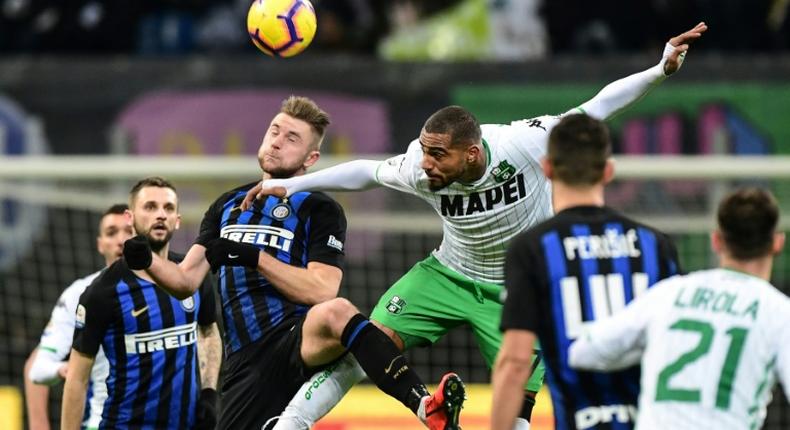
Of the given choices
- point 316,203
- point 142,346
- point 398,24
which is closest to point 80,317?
point 142,346

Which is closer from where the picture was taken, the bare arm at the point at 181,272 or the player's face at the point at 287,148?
the bare arm at the point at 181,272

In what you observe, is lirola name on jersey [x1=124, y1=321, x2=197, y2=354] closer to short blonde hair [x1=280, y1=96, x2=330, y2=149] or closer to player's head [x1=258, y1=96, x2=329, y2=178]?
player's head [x1=258, y1=96, x2=329, y2=178]

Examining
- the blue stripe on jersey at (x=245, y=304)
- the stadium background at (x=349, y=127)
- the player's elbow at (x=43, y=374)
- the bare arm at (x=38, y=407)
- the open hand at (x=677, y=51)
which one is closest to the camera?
the open hand at (x=677, y=51)

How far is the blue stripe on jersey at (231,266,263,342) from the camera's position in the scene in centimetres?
704

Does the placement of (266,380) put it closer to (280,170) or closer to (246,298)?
(246,298)

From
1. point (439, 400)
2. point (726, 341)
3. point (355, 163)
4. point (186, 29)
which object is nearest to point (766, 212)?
point (726, 341)

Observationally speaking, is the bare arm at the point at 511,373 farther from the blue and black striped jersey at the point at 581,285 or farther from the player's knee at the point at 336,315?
the player's knee at the point at 336,315

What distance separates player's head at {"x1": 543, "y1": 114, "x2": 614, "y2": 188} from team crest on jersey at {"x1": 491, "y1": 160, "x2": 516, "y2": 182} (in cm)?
175

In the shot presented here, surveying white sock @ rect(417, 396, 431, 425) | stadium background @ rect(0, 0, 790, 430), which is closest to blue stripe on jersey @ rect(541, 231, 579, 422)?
white sock @ rect(417, 396, 431, 425)

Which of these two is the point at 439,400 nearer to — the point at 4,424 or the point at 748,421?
the point at 748,421

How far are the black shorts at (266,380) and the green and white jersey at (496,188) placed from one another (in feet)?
2.70

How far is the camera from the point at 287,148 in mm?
7105

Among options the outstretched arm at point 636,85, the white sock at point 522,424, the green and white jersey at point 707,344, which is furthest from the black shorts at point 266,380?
the green and white jersey at point 707,344

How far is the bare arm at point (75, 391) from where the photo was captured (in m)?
7.27
